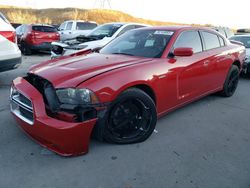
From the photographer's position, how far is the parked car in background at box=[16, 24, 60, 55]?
1223cm

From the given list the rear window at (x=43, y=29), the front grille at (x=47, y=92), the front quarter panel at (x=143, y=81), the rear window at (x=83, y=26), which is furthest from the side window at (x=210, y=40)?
the rear window at (x=83, y=26)

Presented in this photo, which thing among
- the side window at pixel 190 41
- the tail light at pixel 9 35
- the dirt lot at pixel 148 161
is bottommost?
the dirt lot at pixel 148 161

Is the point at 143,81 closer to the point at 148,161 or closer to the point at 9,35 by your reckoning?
the point at 148,161

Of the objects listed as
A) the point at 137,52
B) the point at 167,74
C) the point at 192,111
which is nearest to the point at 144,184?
the point at 167,74

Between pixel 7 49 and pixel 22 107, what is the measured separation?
101 inches

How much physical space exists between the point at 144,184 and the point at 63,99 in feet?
3.96

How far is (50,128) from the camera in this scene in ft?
8.90

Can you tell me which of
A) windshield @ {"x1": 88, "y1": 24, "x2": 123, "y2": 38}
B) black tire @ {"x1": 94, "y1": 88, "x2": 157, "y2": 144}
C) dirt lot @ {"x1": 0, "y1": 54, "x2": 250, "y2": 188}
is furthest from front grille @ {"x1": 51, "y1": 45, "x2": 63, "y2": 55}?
black tire @ {"x1": 94, "y1": 88, "x2": 157, "y2": 144}

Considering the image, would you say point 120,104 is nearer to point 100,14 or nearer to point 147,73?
point 147,73

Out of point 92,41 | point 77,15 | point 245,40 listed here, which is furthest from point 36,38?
point 77,15

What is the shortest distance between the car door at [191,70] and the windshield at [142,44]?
0.23 metres

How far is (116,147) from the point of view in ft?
10.7

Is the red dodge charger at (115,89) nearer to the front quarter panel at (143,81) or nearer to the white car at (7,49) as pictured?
the front quarter panel at (143,81)

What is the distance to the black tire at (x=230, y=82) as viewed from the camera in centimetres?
549
